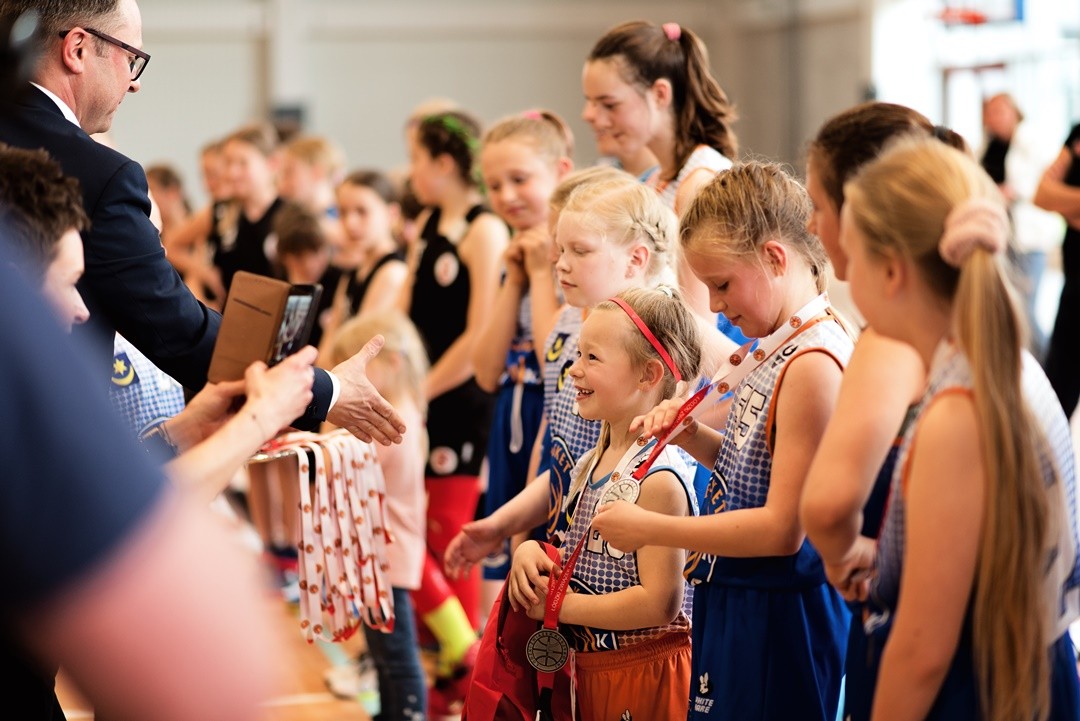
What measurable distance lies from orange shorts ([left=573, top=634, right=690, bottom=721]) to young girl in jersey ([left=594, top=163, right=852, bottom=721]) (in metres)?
0.16

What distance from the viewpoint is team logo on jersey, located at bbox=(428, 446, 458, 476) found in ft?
13.0

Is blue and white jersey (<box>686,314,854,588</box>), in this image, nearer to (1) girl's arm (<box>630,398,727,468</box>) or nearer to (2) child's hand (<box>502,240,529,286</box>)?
(1) girl's arm (<box>630,398,727,468</box>)

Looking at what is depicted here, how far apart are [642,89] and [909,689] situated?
195 centimetres

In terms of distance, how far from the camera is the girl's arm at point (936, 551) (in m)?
1.38

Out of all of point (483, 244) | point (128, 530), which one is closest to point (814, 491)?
point (128, 530)

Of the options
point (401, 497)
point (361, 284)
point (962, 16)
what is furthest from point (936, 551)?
point (962, 16)

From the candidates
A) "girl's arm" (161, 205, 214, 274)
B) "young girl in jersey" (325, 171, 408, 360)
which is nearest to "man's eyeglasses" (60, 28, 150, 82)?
"young girl in jersey" (325, 171, 408, 360)

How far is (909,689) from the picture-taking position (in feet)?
4.67

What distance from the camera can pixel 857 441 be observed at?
4.98ft

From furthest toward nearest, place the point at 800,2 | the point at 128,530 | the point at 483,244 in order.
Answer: the point at 800,2, the point at 483,244, the point at 128,530

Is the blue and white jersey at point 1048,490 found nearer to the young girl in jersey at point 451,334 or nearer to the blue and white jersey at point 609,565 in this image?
the blue and white jersey at point 609,565

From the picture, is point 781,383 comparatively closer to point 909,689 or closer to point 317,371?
point 909,689

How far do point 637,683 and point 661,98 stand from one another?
1534mm

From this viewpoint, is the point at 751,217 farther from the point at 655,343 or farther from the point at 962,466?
the point at 962,466
